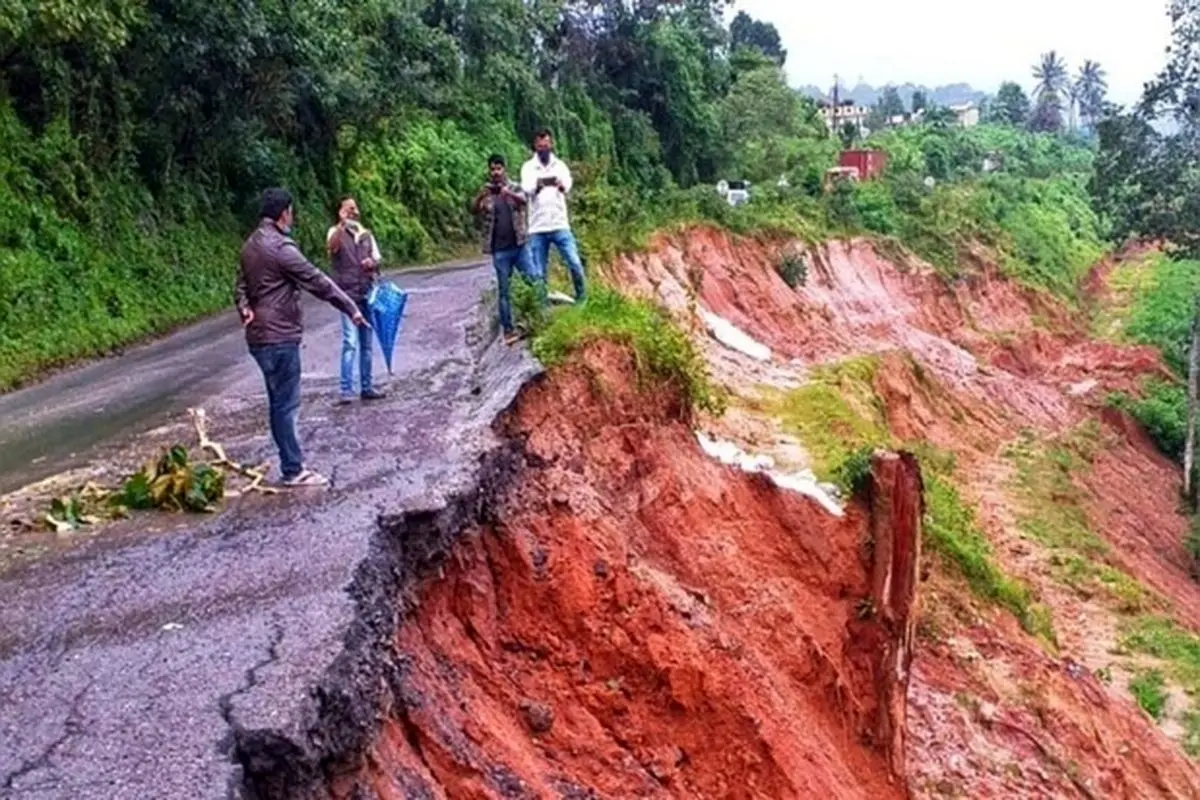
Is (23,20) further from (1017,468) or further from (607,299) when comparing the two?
(1017,468)

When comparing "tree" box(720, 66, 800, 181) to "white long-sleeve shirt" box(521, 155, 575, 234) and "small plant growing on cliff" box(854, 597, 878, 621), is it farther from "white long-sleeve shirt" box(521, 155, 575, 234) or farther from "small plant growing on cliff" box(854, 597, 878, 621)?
"small plant growing on cliff" box(854, 597, 878, 621)

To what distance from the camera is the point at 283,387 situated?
27.2 feet

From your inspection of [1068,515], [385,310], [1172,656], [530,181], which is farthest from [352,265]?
[1068,515]

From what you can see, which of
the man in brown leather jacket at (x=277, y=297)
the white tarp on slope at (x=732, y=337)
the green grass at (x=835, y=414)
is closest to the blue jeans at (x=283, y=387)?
the man in brown leather jacket at (x=277, y=297)

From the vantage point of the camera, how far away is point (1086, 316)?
48.1 metres

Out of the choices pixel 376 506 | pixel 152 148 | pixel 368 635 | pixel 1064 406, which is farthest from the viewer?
pixel 1064 406

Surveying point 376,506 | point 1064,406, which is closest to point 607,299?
point 376,506

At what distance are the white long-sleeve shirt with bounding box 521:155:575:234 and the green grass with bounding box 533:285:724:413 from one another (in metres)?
0.73

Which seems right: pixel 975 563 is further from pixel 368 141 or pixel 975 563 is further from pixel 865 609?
pixel 368 141

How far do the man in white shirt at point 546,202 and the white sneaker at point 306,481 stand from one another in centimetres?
370

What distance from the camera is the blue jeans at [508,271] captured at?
11.5 m

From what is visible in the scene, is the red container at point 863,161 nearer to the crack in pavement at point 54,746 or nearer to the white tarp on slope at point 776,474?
the white tarp on slope at point 776,474

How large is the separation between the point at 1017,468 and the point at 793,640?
16.6 metres

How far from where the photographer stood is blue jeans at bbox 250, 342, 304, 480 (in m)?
8.20
